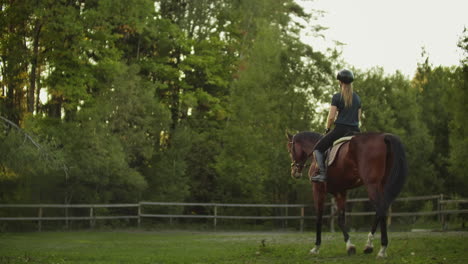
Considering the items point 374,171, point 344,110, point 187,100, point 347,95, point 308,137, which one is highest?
point 187,100

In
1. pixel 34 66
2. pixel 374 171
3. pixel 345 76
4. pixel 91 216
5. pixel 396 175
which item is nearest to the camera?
pixel 396 175

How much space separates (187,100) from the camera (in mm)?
31797

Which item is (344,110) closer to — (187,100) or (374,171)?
(374,171)

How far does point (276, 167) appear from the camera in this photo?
98.7ft

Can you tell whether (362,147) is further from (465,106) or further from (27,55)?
(27,55)

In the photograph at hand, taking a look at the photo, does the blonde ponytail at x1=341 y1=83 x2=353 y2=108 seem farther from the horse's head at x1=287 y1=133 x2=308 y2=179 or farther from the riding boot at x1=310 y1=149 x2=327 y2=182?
the horse's head at x1=287 y1=133 x2=308 y2=179

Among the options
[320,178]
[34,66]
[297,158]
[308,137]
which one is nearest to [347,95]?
[320,178]

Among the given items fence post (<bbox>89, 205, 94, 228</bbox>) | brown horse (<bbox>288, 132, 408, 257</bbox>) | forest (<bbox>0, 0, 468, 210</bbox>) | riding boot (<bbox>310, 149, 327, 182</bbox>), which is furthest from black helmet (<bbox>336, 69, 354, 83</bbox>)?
fence post (<bbox>89, 205, 94, 228</bbox>)

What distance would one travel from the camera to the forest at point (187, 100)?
25.8 meters

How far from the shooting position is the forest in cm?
2580

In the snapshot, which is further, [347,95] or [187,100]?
[187,100]

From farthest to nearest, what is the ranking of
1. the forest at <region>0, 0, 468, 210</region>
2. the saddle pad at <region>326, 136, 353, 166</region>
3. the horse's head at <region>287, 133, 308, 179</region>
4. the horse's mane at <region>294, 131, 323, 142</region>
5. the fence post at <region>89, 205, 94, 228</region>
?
1. the forest at <region>0, 0, 468, 210</region>
2. the fence post at <region>89, 205, 94, 228</region>
3. the horse's head at <region>287, 133, 308, 179</region>
4. the horse's mane at <region>294, 131, 323, 142</region>
5. the saddle pad at <region>326, 136, 353, 166</region>

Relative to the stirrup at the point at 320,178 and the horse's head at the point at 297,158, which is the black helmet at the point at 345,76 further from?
the horse's head at the point at 297,158

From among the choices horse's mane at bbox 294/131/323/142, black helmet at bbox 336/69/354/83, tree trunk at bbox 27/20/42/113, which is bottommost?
horse's mane at bbox 294/131/323/142
